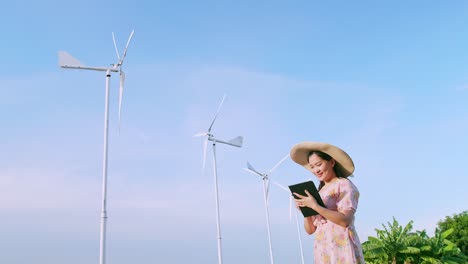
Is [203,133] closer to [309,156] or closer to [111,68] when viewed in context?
[111,68]

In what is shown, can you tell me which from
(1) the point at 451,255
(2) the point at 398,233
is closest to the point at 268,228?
(2) the point at 398,233

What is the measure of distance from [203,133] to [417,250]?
1306cm

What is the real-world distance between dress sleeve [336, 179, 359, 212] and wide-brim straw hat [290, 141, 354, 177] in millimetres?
169

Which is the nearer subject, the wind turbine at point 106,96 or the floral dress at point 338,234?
the floral dress at point 338,234

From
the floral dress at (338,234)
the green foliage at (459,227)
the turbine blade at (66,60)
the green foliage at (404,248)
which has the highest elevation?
the turbine blade at (66,60)

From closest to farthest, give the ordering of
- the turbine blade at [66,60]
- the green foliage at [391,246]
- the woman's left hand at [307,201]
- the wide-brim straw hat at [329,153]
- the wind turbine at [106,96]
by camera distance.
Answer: the woman's left hand at [307,201], the wide-brim straw hat at [329,153], the wind turbine at [106,96], the turbine blade at [66,60], the green foliage at [391,246]

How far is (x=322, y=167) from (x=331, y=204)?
0.35 m

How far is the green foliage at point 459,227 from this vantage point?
135ft

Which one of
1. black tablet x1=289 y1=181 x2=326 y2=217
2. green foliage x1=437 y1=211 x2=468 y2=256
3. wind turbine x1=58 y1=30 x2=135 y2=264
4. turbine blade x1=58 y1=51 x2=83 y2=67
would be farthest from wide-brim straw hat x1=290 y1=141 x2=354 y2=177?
green foliage x1=437 y1=211 x2=468 y2=256

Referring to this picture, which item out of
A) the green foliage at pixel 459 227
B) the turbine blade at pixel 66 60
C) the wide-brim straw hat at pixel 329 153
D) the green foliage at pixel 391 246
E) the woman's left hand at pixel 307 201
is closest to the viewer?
the woman's left hand at pixel 307 201

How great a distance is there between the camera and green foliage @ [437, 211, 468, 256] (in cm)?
4116

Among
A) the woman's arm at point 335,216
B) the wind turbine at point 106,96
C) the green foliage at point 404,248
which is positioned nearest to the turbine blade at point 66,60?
the wind turbine at point 106,96

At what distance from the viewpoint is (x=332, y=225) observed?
160 inches

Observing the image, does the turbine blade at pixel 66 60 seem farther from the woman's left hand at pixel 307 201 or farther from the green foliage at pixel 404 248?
the green foliage at pixel 404 248
